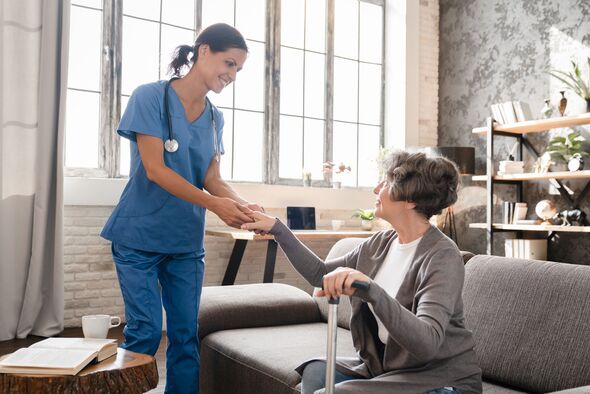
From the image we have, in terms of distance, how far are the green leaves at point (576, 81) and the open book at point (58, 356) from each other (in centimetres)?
402

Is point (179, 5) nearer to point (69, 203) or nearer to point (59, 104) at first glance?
point (59, 104)

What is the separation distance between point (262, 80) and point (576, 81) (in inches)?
101

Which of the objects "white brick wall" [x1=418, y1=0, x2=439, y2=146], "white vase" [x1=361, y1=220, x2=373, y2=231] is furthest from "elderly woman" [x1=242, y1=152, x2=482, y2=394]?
"white brick wall" [x1=418, y1=0, x2=439, y2=146]

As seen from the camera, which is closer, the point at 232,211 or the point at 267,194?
the point at 232,211

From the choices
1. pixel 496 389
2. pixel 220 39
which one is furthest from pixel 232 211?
pixel 496 389

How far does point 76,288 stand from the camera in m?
4.11

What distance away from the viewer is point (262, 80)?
206 inches

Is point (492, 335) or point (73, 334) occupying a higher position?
point (492, 335)

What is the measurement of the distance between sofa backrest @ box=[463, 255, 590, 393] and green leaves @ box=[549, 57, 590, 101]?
314 centimetres

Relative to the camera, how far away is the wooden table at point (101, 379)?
1448 millimetres

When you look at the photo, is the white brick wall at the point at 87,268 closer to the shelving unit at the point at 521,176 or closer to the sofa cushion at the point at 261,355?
the sofa cushion at the point at 261,355

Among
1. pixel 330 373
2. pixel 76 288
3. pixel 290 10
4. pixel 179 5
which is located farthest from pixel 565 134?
pixel 330 373

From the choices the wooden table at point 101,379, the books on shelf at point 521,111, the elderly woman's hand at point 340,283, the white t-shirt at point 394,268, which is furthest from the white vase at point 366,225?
the elderly woman's hand at point 340,283

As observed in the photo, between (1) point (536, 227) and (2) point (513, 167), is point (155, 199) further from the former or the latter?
(2) point (513, 167)
